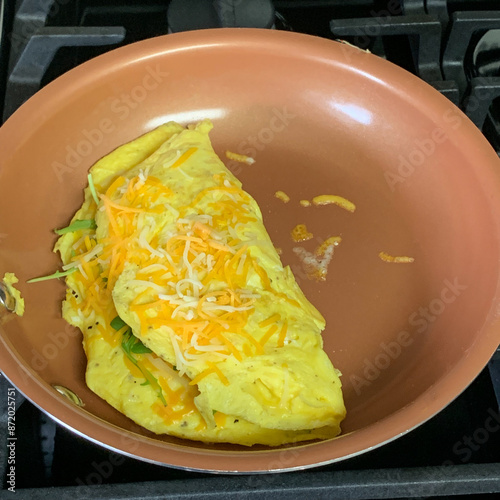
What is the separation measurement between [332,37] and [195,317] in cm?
107

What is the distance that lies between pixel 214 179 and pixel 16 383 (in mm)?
573

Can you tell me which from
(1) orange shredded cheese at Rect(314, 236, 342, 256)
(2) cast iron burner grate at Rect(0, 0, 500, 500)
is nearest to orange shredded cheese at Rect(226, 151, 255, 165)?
(1) orange shredded cheese at Rect(314, 236, 342, 256)

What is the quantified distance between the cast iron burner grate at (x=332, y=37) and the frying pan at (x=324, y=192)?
78 mm

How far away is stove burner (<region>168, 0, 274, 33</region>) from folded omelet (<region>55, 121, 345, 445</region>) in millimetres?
526

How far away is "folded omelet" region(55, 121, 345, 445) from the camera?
994mm

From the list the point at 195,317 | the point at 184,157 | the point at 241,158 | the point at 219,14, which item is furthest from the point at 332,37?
the point at 195,317

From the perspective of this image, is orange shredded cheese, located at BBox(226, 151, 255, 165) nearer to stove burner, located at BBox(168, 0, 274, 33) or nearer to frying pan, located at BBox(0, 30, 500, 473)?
frying pan, located at BBox(0, 30, 500, 473)

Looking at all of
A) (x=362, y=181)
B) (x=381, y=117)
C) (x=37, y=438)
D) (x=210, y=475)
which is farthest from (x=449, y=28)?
(x=37, y=438)

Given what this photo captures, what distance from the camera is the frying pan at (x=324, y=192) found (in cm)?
106

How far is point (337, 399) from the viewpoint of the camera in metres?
1.04

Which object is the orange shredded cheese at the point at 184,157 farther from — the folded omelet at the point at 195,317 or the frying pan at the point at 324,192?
the frying pan at the point at 324,192

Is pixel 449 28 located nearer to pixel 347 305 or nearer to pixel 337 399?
pixel 347 305

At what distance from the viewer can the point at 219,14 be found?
1531mm

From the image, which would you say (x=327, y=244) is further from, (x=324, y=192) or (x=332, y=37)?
(x=332, y=37)
